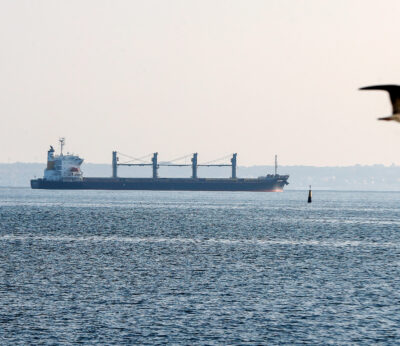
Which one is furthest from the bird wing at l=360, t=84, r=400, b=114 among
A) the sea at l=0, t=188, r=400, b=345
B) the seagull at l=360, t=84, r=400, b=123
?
the sea at l=0, t=188, r=400, b=345

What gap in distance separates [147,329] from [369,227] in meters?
72.6

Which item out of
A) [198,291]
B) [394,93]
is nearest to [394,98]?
[394,93]

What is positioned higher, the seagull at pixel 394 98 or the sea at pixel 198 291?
the seagull at pixel 394 98

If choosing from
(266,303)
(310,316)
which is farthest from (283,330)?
(266,303)

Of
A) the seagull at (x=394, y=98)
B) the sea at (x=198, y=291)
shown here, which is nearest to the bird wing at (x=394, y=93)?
the seagull at (x=394, y=98)

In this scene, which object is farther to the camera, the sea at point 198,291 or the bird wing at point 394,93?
the sea at point 198,291

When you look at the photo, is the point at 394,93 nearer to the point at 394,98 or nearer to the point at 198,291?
the point at 394,98

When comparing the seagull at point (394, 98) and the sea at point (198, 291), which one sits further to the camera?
the sea at point (198, 291)

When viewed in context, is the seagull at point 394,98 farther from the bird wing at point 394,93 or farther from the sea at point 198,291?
the sea at point 198,291

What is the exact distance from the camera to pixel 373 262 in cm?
4872

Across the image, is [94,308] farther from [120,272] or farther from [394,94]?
[394,94]

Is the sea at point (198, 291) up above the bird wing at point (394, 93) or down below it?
below

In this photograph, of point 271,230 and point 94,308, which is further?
point 271,230

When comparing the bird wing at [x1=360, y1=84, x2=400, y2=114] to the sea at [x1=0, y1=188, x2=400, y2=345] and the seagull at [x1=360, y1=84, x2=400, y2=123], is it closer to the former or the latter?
the seagull at [x1=360, y1=84, x2=400, y2=123]
